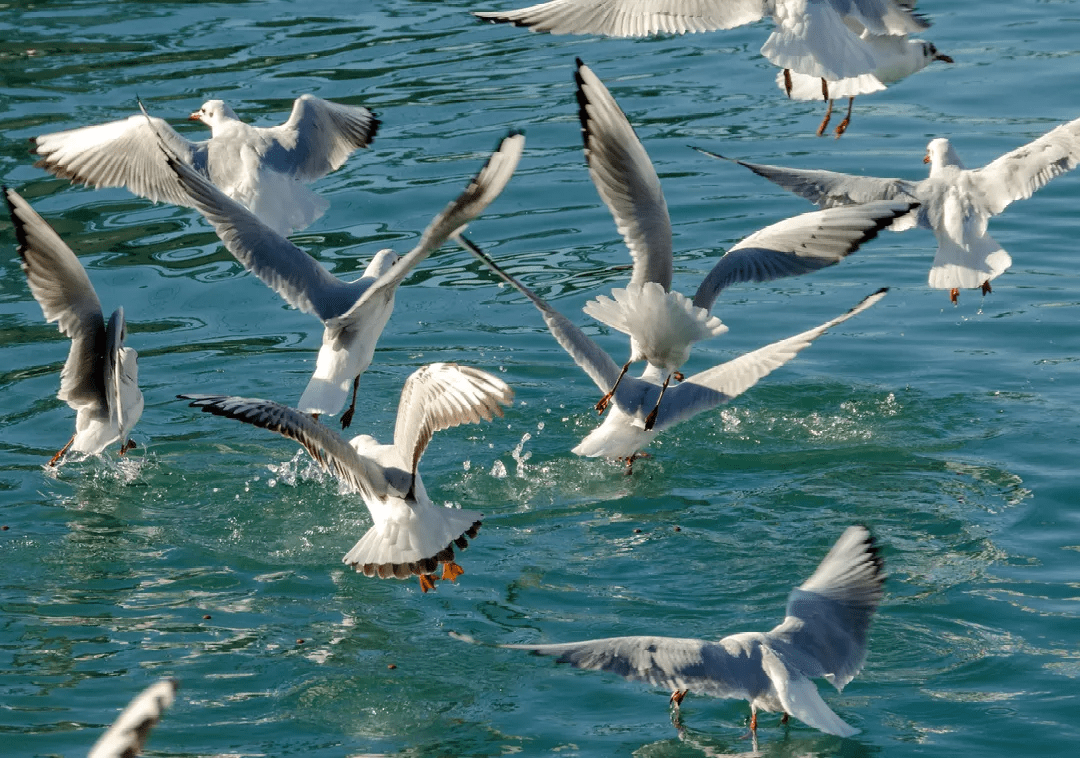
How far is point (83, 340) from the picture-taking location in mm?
8758

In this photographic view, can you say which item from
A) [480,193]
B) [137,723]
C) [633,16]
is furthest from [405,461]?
[633,16]

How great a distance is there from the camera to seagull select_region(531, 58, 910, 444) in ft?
26.0

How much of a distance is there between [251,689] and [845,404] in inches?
167

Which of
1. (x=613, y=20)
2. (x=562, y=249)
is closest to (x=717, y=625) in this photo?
(x=613, y=20)

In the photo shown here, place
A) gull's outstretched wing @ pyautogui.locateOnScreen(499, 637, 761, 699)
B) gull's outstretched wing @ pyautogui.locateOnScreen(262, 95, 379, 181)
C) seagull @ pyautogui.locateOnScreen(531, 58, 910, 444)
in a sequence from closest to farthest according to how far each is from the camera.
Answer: gull's outstretched wing @ pyautogui.locateOnScreen(499, 637, 761, 699) < seagull @ pyautogui.locateOnScreen(531, 58, 910, 444) < gull's outstretched wing @ pyautogui.locateOnScreen(262, 95, 379, 181)

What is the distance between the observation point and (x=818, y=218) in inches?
344

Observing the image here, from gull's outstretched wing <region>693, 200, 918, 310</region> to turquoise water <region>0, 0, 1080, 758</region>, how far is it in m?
0.93

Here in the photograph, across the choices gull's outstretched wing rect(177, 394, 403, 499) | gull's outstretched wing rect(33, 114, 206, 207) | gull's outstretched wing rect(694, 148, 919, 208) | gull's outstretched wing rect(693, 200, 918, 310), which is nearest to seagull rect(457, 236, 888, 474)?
gull's outstretched wing rect(693, 200, 918, 310)

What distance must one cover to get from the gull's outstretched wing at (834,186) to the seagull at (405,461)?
3.16m

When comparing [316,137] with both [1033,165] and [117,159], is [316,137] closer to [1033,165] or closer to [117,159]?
[117,159]

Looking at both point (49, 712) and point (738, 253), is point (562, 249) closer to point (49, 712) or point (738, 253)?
point (738, 253)

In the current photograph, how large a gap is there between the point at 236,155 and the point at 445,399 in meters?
4.42

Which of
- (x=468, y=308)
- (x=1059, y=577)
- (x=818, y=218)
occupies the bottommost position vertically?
(x=1059, y=577)

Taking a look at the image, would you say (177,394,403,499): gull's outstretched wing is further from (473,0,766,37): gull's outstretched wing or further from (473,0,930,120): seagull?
(473,0,766,37): gull's outstretched wing
